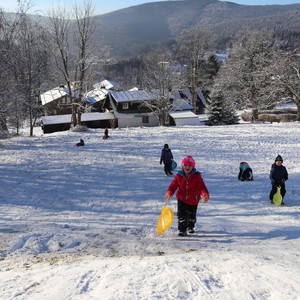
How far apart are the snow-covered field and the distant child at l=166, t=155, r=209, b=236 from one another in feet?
1.36

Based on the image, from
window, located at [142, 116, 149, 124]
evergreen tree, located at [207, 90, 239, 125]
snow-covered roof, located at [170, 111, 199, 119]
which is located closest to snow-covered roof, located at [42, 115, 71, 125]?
window, located at [142, 116, 149, 124]

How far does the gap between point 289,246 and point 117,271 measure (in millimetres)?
3033

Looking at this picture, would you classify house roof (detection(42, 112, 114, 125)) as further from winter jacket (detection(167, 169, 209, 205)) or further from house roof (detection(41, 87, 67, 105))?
winter jacket (detection(167, 169, 209, 205))

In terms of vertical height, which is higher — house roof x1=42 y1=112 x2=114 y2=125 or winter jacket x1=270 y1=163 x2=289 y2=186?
house roof x1=42 y1=112 x2=114 y2=125

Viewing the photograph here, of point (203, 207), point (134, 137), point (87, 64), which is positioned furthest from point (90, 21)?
point (203, 207)

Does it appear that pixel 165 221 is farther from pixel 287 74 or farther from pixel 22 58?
pixel 287 74

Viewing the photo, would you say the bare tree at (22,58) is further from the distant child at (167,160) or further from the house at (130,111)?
the house at (130,111)

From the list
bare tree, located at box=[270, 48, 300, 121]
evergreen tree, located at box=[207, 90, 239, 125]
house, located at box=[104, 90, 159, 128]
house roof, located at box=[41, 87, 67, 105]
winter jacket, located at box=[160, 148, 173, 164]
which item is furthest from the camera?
house roof, located at box=[41, 87, 67, 105]

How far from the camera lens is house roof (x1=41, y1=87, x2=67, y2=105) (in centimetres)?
6162

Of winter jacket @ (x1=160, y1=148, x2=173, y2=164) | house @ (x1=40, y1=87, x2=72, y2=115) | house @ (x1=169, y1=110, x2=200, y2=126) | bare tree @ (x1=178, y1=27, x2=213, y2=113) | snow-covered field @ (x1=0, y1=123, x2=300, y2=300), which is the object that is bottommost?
snow-covered field @ (x1=0, y1=123, x2=300, y2=300)

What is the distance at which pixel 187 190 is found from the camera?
6375 millimetres

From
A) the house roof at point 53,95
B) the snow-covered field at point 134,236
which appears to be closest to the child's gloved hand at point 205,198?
the snow-covered field at point 134,236

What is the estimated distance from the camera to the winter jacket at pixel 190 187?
634 cm

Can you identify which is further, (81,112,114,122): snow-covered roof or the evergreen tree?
(81,112,114,122): snow-covered roof
